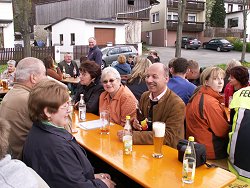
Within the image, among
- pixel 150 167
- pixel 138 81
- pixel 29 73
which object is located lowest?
pixel 150 167

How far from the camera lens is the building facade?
35.8 m

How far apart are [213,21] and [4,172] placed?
43.2 m

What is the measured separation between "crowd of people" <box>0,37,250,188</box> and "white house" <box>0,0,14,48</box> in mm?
19029

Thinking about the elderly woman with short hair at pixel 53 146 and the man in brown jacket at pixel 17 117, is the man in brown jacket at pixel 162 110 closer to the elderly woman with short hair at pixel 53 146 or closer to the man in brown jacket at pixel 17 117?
the elderly woman with short hair at pixel 53 146

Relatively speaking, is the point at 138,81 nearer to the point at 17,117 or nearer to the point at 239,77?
the point at 239,77

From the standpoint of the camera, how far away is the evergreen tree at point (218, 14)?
40.5 meters

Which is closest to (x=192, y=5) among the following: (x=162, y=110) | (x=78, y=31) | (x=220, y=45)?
(x=220, y=45)

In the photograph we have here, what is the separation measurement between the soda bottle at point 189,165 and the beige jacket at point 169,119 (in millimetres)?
625

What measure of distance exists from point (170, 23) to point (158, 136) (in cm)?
3453

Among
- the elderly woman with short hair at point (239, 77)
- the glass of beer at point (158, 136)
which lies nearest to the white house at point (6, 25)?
the elderly woman with short hair at point (239, 77)

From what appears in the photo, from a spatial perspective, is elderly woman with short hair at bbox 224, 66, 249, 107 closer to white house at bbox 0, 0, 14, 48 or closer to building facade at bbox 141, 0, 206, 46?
white house at bbox 0, 0, 14, 48

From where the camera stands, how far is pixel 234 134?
3.00 m

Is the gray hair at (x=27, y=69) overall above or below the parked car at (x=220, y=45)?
below

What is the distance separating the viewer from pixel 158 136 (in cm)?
254
